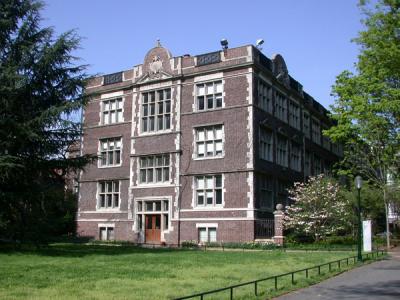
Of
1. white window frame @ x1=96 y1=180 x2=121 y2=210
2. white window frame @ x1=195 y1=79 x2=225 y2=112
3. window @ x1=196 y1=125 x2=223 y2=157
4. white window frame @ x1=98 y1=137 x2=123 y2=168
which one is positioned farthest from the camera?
white window frame @ x1=98 y1=137 x2=123 y2=168

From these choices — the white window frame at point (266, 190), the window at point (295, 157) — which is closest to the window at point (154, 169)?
the white window frame at point (266, 190)

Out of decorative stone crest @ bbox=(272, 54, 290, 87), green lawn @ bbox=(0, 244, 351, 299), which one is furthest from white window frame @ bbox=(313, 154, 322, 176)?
green lawn @ bbox=(0, 244, 351, 299)

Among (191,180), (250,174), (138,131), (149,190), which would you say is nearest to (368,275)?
(250,174)

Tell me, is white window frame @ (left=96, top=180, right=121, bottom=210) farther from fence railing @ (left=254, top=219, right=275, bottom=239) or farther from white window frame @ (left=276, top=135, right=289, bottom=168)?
white window frame @ (left=276, top=135, right=289, bottom=168)

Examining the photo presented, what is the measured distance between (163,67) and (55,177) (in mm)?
14178

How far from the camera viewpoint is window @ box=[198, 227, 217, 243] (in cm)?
3247

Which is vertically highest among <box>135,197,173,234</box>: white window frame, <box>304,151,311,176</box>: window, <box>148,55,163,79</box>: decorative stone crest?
Result: <box>148,55,163,79</box>: decorative stone crest

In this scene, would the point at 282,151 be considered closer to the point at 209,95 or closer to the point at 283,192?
the point at 283,192

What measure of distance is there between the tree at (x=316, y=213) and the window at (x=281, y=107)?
593 cm

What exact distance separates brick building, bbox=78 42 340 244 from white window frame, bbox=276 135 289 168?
119mm

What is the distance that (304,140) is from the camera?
42.2m

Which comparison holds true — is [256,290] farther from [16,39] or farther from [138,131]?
[138,131]

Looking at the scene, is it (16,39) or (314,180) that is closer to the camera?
(16,39)

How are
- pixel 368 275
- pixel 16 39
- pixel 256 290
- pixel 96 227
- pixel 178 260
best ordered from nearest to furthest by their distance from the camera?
pixel 256 290 < pixel 368 275 < pixel 178 260 < pixel 16 39 < pixel 96 227
